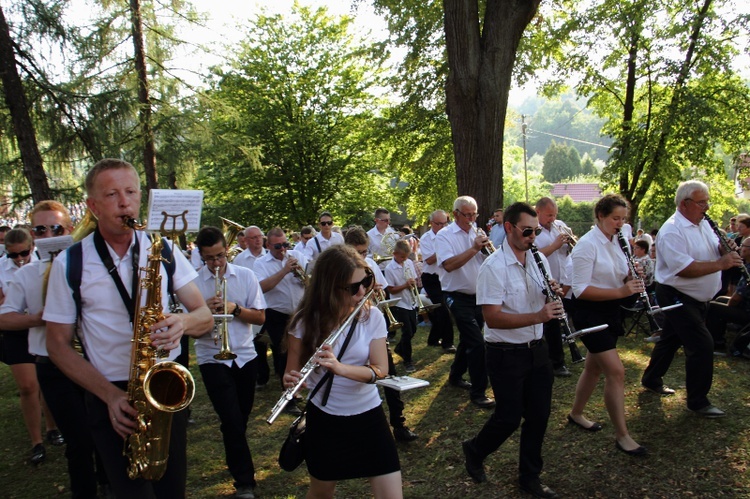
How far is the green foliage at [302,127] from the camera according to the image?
25359 millimetres

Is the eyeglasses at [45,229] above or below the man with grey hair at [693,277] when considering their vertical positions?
above

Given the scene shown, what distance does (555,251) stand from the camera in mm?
7934

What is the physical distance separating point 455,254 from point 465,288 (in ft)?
1.62

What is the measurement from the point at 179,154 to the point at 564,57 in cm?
1221

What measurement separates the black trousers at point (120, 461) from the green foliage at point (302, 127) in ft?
73.2

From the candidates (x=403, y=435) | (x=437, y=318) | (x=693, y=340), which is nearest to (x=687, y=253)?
(x=693, y=340)

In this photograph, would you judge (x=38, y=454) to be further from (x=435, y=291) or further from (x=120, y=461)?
(x=435, y=291)

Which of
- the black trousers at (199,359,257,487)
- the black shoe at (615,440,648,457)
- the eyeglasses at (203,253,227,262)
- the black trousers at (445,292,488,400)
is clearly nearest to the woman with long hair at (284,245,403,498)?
the black trousers at (199,359,257,487)

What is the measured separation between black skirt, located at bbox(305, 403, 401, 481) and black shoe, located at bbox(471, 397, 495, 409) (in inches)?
134

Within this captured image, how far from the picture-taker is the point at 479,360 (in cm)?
664

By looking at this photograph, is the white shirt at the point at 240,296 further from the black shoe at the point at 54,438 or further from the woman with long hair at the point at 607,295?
the woman with long hair at the point at 607,295

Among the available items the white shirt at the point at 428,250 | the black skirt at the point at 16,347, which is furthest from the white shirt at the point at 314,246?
the black skirt at the point at 16,347

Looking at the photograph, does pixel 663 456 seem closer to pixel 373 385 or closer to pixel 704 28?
pixel 373 385

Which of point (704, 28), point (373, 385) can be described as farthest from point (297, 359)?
point (704, 28)
